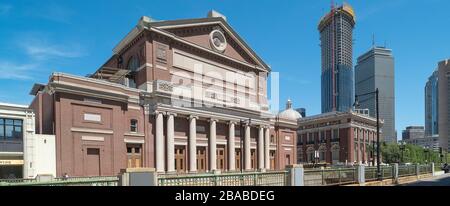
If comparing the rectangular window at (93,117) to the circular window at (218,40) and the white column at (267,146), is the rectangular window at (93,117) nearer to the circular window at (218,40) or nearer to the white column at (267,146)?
the circular window at (218,40)

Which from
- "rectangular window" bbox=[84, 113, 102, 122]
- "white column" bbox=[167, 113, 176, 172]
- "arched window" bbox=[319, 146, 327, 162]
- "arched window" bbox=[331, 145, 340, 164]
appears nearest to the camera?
"rectangular window" bbox=[84, 113, 102, 122]

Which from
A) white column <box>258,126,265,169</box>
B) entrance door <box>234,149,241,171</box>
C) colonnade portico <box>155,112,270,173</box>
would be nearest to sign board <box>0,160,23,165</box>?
colonnade portico <box>155,112,270,173</box>

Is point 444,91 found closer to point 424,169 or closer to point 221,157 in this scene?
point 424,169

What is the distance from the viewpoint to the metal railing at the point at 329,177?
1505cm

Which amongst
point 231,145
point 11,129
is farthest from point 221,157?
point 11,129

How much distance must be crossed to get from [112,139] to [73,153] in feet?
13.0

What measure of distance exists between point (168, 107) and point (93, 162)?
33.0 feet

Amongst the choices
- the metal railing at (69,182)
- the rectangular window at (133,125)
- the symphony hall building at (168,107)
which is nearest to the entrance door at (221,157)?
the symphony hall building at (168,107)

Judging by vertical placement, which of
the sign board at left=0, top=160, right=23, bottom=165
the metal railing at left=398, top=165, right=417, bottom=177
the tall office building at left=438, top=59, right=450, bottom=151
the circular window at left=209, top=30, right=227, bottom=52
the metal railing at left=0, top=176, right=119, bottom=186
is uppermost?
the circular window at left=209, top=30, right=227, bottom=52

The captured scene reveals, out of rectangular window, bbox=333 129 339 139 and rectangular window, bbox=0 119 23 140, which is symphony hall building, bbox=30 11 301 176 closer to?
rectangular window, bbox=0 119 23 140

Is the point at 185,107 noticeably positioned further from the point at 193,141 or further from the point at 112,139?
the point at 112,139

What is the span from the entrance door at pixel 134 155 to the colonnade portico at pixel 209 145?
1863mm

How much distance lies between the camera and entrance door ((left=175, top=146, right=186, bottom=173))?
35.8 meters
